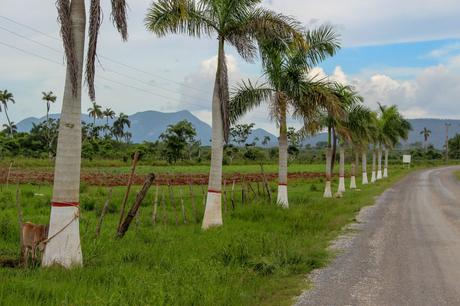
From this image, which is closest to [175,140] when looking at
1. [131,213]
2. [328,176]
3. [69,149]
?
[328,176]

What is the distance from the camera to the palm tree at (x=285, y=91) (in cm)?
1977

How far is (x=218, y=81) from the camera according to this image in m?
16.0

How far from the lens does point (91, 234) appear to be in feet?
43.8

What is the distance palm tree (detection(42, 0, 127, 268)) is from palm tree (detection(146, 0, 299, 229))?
566 centimetres

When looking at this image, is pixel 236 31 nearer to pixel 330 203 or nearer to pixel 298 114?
pixel 298 114

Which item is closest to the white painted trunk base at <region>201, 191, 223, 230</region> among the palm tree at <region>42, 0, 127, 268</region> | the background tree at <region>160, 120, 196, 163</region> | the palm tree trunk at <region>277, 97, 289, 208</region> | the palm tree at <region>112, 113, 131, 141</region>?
the palm tree trunk at <region>277, 97, 289, 208</region>

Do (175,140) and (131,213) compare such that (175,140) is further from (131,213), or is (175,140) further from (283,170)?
(131,213)

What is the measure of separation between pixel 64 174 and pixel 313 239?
25.2 ft

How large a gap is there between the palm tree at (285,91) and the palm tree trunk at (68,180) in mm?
10041

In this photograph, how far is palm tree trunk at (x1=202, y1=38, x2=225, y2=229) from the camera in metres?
15.6

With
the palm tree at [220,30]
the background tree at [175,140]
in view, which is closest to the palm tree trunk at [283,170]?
the palm tree at [220,30]

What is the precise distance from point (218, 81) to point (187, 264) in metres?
7.64

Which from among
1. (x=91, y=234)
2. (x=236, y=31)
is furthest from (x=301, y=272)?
(x=236, y=31)

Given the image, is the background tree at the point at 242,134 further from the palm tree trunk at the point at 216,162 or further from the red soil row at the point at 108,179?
the palm tree trunk at the point at 216,162
